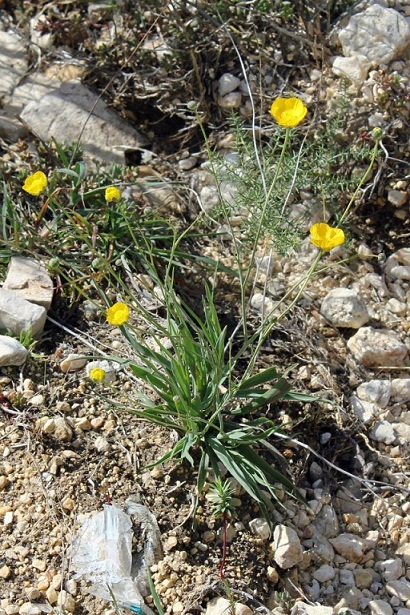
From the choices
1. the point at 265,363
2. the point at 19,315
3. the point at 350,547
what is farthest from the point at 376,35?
the point at 350,547

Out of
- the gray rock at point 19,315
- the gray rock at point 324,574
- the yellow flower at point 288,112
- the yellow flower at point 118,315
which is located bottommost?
the gray rock at point 324,574

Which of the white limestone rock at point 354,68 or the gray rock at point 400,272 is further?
the white limestone rock at point 354,68

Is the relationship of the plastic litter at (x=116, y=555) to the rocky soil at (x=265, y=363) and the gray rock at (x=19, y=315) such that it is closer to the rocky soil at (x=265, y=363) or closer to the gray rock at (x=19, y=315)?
the rocky soil at (x=265, y=363)

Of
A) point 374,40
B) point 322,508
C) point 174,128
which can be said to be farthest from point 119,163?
point 322,508

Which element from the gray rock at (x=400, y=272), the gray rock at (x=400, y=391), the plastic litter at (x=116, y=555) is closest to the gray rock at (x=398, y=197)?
the gray rock at (x=400, y=272)

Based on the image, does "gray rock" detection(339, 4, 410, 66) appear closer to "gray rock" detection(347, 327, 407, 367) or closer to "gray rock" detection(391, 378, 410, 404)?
"gray rock" detection(347, 327, 407, 367)

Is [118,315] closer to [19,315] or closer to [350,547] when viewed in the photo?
[19,315]

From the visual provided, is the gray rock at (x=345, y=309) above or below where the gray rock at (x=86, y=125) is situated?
below

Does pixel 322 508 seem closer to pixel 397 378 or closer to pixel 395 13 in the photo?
pixel 397 378
